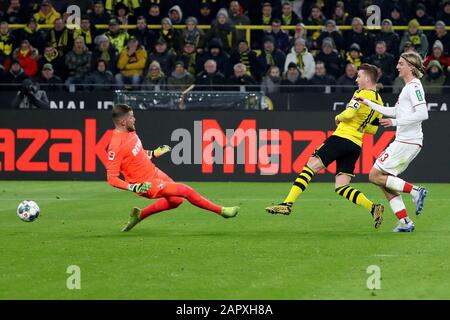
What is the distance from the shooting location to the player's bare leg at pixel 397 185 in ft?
49.0

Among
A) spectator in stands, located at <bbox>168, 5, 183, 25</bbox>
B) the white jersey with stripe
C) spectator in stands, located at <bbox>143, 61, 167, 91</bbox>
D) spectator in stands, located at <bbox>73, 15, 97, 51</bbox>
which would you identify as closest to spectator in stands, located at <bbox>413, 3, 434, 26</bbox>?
spectator in stands, located at <bbox>168, 5, 183, 25</bbox>

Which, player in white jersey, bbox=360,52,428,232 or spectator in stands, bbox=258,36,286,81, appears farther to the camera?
spectator in stands, bbox=258,36,286,81

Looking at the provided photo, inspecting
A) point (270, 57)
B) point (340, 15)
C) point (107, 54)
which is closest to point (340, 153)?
point (270, 57)

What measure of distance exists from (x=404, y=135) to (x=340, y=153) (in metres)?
0.96

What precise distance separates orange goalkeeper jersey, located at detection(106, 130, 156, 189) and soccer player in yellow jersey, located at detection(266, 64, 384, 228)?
1.81 metres

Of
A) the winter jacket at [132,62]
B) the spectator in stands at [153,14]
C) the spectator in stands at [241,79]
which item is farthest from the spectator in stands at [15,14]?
the spectator in stands at [241,79]

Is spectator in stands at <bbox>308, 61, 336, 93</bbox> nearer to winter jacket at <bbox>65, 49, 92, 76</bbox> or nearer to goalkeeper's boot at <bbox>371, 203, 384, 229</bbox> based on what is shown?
winter jacket at <bbox>65, 49, 92, 76</bbox>

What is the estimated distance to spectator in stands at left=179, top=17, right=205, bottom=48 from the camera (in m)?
28.9

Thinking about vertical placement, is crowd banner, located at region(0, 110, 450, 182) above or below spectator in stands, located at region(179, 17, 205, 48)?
below

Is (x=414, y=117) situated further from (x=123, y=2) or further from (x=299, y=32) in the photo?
(x=123, y=2)

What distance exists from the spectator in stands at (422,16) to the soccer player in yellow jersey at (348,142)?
47.9ft

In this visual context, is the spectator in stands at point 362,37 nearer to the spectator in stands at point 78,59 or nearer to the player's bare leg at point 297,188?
the spectator in stands at point 78,59

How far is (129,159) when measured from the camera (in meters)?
14.9
